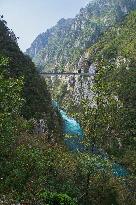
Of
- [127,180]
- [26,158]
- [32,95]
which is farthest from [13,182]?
[32,95]

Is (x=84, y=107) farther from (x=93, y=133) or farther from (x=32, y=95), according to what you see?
(x=32, y=95)

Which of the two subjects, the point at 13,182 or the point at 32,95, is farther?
the point at 32,95

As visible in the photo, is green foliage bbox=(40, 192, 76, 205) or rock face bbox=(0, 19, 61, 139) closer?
green foliage bbox=(40, 192, 76, 205)

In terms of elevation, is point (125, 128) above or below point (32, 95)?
below

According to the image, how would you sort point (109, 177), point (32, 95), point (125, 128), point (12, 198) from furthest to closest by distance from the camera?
point (125, 128)
point (32, 95)
point (109, 177)
point (12, 198)

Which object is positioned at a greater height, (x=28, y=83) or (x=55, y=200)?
(x=55, y=200)

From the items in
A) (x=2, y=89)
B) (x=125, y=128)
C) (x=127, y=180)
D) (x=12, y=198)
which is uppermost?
(x=2, y=89)

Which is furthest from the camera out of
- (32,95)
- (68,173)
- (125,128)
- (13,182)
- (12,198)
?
(125,128)

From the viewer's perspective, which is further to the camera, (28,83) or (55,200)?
(28,83)

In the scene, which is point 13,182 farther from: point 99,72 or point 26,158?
point 99,72

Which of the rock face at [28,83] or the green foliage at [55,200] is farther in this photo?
the rock face at [28,83]
